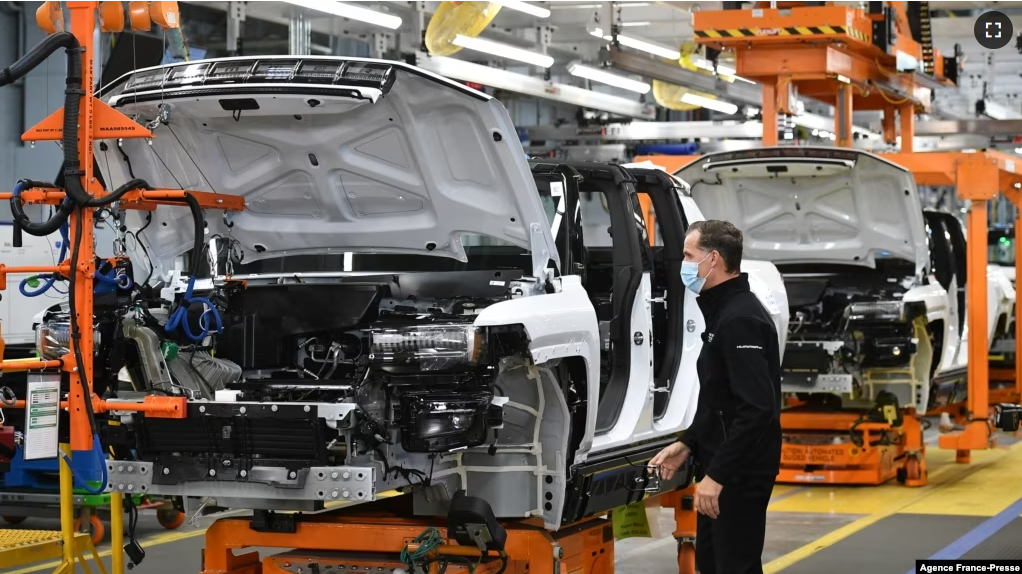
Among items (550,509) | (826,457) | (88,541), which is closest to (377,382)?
(550,509)

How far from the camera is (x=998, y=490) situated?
10891mm

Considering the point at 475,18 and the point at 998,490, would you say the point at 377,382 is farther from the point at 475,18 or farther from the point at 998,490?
the point at 475,18

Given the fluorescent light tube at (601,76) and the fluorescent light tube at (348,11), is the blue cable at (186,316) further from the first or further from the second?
the fluorescent light tube at (601,76)

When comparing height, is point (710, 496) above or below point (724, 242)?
below

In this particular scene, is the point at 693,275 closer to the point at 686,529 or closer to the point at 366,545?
the point at 366,545

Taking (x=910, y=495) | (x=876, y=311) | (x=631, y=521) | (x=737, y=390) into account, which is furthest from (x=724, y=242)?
(x=910, y=495)

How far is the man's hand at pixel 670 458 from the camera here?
5.00 meters

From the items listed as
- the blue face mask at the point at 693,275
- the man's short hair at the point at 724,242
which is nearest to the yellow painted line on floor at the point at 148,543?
the blue face mask at the point at 693,275

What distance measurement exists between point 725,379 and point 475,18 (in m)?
9.00

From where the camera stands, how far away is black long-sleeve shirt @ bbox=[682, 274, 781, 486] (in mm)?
4707

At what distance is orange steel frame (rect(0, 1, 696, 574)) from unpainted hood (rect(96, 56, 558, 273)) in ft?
0.62

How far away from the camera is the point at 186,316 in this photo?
5.62 meters

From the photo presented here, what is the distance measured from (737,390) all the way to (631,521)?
2.24 meters

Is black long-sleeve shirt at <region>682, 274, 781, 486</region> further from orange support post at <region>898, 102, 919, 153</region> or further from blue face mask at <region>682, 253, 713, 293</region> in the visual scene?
orange support post at <region>898, 102, 919, 153</region>
